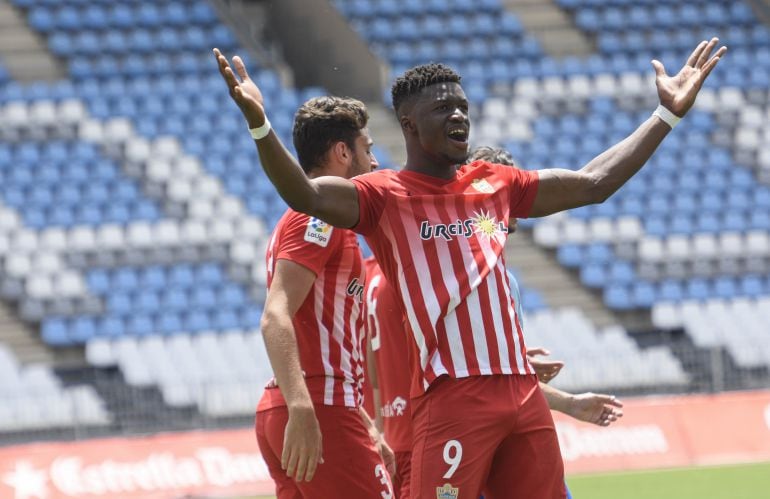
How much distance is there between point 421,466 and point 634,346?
13.8 m

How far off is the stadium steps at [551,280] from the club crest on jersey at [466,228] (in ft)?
50.9

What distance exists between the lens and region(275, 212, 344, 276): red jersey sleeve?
5223 mm

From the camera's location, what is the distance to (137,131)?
2166cm

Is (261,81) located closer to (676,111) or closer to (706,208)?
(706,208)

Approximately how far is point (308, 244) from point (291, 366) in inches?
22.1

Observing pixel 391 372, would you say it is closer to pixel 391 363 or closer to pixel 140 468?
pixel 391 363

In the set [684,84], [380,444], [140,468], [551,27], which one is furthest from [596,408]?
[551,27]

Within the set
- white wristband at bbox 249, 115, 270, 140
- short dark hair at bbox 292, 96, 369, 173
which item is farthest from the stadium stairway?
white wristband at bbox 249, 115, 270, 140

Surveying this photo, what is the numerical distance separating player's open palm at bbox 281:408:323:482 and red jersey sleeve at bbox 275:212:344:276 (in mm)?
700

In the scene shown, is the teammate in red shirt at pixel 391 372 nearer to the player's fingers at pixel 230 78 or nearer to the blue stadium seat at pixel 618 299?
the player's fingers at pixel 230 78

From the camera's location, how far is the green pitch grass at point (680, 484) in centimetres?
1152

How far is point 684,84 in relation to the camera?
5.04 m

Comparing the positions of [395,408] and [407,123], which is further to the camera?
[395,408]

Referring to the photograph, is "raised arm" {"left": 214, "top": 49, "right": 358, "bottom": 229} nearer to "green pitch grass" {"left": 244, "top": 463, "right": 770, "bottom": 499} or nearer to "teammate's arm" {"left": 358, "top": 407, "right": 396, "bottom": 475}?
"teammate's arm" {"left": 358, "top": 407, "right": 396, "bottom": 475}
